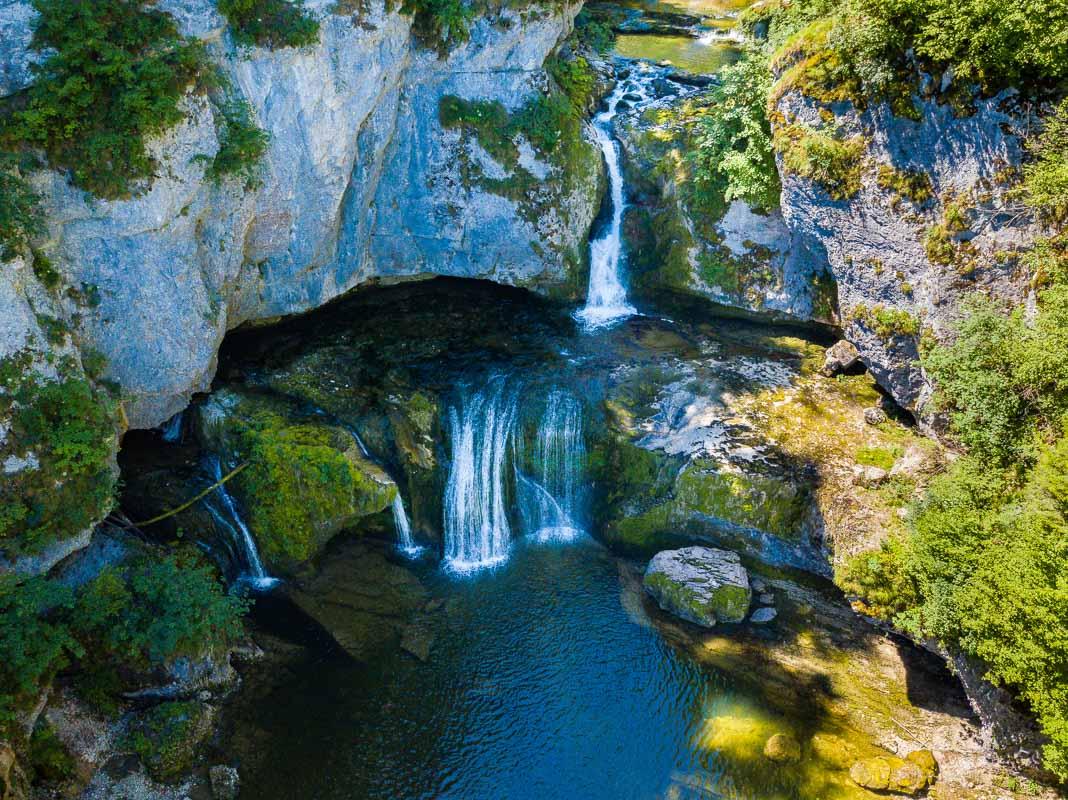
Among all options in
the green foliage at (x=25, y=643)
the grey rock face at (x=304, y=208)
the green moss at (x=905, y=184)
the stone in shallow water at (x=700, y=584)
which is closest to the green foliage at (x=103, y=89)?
the grey rock face at (x=304, y=208)

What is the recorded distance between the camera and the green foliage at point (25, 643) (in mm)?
12047

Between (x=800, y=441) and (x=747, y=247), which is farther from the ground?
(x=747, y=247)

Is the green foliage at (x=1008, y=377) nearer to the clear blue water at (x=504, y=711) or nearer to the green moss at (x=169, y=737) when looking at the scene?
the clear blue water at (x=504, y=711)

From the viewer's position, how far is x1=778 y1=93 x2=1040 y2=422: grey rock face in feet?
48.3

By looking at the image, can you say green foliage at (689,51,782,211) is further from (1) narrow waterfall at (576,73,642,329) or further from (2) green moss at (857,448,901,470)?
(2) green moss at (857,448,901,470)

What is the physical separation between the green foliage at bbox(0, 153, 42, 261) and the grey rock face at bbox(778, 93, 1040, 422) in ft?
54.0

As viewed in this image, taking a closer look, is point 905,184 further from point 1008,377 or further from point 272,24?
point 272,24

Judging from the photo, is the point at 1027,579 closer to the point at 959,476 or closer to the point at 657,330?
the point at 959,476

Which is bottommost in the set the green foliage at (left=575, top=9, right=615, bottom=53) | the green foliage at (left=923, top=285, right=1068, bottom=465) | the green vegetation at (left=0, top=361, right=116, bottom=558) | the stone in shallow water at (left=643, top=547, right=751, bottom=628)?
the stone in shallow water at (left=643, top=547, right=751, bottom=628)

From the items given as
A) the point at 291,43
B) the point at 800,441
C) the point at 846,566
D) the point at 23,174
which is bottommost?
the point at 846,566

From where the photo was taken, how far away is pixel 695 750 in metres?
14.0

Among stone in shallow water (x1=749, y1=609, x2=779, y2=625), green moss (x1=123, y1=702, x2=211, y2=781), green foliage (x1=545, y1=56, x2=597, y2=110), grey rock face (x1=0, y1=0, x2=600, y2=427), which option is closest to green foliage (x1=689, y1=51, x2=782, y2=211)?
grey rock face (x1=0, y1=0, x2=600, y2=427)

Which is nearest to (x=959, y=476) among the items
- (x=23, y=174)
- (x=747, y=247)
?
(x=747, y=247)

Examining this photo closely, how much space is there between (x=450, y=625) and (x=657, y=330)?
10834 mm
